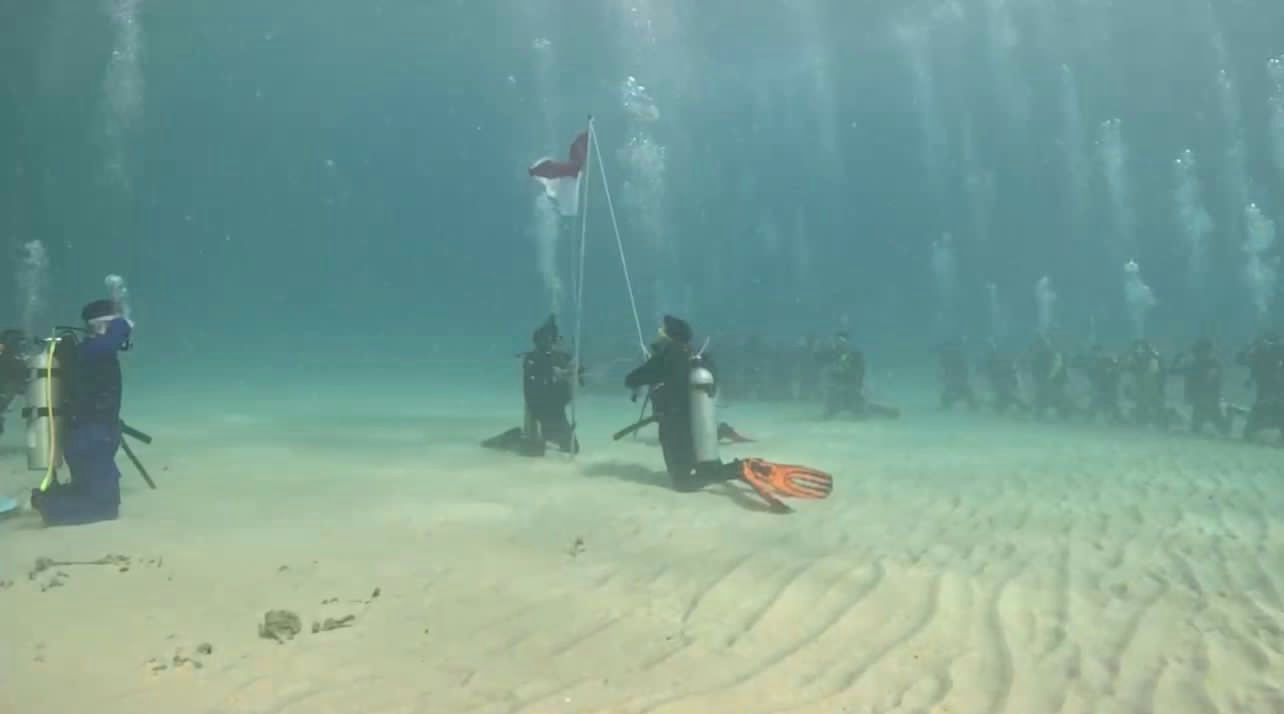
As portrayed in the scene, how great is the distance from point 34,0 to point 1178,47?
65979mm

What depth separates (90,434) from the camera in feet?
24.7

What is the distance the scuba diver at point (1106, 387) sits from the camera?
1789 cm

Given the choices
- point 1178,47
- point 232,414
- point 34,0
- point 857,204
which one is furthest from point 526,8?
point 857,204

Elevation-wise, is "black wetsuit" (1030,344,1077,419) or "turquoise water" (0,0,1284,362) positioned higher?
"turquoise water" (0,0,1284,362)

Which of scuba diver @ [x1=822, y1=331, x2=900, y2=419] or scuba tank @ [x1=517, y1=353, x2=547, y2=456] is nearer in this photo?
scuba tank @ [x1=517, y1=353, x2=547, y2=456]

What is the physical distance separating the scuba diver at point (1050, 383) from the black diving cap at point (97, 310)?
57.2 ft

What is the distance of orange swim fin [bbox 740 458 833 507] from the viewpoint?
9.13 m

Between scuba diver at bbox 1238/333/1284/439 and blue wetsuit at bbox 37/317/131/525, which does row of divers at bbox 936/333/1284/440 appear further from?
blue wetsuit at bbox 37/317/131/525

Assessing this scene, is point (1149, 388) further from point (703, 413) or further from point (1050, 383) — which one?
point (703, 413)

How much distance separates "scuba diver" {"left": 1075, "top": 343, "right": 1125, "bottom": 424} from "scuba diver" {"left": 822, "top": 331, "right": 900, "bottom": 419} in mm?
4314

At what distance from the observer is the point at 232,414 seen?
1830 cm

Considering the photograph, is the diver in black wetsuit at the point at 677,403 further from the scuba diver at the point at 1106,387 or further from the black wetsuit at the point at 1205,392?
the scuba diver at the point at 1106,387

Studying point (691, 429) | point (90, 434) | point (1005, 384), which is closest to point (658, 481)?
point (691, 429)

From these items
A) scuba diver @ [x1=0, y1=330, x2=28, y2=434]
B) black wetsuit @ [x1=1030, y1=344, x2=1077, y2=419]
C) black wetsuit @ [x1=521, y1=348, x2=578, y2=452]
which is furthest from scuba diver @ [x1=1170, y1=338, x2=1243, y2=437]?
scuba diver @ [x1=0, y1=330, x2=28, y2=434]
